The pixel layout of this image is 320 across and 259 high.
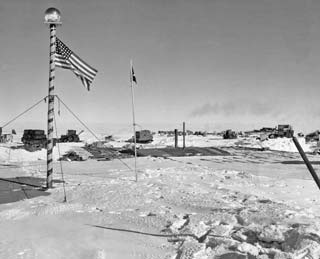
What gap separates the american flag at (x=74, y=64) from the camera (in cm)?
938

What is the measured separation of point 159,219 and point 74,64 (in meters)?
5.87

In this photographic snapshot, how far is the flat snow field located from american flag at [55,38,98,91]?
10.9ft

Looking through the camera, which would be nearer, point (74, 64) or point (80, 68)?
point (74, 64)

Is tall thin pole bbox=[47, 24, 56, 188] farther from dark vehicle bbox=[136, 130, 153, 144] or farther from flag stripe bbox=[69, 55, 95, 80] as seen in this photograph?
dark vehicle bbox=[136, 130, 153, 144]

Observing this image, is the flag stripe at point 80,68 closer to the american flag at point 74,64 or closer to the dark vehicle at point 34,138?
the american flag at point 74,64

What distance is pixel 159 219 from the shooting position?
5793mm

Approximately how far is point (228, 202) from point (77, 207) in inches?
132

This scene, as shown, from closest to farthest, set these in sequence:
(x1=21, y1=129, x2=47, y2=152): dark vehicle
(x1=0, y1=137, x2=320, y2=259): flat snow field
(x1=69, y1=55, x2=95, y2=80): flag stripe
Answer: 1. (x1=0, y1=137, x2=320, y2=259): flat snow field
2. (x1=69, y1=55, x2=95, y2=80): flag stripe
3. (x1=21, y1=129, x2=47, y2=152): dark vehicle

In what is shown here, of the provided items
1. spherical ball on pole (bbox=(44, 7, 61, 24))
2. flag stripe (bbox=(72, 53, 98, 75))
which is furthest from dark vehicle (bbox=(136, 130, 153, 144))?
spherical ball on pole (bbox=(44, 7, 61, 24))

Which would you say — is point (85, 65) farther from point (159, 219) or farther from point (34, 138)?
point (34, 138)

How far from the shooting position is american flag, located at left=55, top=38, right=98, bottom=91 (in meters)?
9.38

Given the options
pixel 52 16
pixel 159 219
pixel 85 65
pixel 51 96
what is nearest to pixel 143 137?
pixel 85 65

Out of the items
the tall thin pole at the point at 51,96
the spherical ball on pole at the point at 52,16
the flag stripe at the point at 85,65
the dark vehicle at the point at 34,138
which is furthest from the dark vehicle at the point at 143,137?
the spherical ball on pole at the point at 52,16

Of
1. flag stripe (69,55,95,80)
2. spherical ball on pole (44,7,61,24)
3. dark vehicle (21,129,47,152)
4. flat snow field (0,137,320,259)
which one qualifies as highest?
spherical ball on pole (44,7,61,24)
